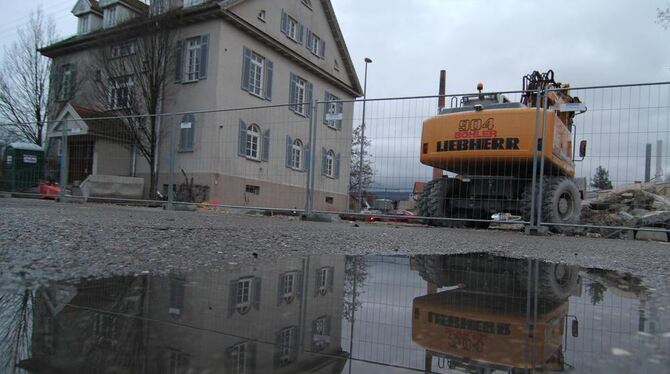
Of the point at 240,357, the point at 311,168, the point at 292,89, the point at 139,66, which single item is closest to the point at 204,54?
the point at 139,66

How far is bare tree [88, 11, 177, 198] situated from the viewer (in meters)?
19.9

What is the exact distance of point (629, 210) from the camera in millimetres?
9734

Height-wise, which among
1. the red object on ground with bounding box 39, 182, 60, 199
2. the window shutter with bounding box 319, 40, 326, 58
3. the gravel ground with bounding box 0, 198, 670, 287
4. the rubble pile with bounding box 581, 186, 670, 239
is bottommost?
the gravel ground with bounding box 0, 198, 670, 287

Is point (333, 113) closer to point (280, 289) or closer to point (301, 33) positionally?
point (280, 289)

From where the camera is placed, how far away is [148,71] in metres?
19.9

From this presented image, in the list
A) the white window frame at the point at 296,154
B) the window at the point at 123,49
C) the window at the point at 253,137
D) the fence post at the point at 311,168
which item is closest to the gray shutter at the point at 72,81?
the window at the point at 123,49

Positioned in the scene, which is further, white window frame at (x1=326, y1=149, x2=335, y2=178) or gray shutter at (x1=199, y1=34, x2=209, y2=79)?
gray shutter at (x1=199, y1=34, x2=209, y2=79)

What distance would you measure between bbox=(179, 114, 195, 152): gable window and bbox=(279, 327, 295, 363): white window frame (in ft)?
Answer: 34.1

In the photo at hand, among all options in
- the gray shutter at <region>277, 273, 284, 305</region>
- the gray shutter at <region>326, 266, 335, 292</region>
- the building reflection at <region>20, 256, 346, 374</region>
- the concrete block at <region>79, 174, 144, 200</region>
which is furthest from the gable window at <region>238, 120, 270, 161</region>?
the building reflection at <region>20, 256, 346, 374</region>

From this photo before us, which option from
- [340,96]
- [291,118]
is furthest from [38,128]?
[291,118]

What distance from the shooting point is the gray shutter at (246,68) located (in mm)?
20969

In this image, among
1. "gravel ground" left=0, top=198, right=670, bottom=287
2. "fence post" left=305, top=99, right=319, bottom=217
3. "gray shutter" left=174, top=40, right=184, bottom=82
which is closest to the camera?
"gravel ground" left=0, top=198, right=670, bottom=287

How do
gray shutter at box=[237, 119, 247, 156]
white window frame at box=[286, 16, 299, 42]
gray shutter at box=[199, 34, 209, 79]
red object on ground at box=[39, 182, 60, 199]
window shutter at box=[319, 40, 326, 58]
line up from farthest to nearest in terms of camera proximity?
window shutter at box=[319, 40, 326, 58] < white window frame at box=[286, 16, 299, 42] < gray shutter at box=[199, 34, 209, 79] < red object on ground at box=[39, 182, 60, 199] < gray shutter at box=[237, 119, 247, 156]

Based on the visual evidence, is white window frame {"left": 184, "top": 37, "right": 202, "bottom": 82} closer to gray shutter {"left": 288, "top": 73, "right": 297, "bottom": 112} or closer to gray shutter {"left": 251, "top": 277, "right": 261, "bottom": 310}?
gray shutter {"left": 288, "top": 73, "right": 297, "bottom": 112}
